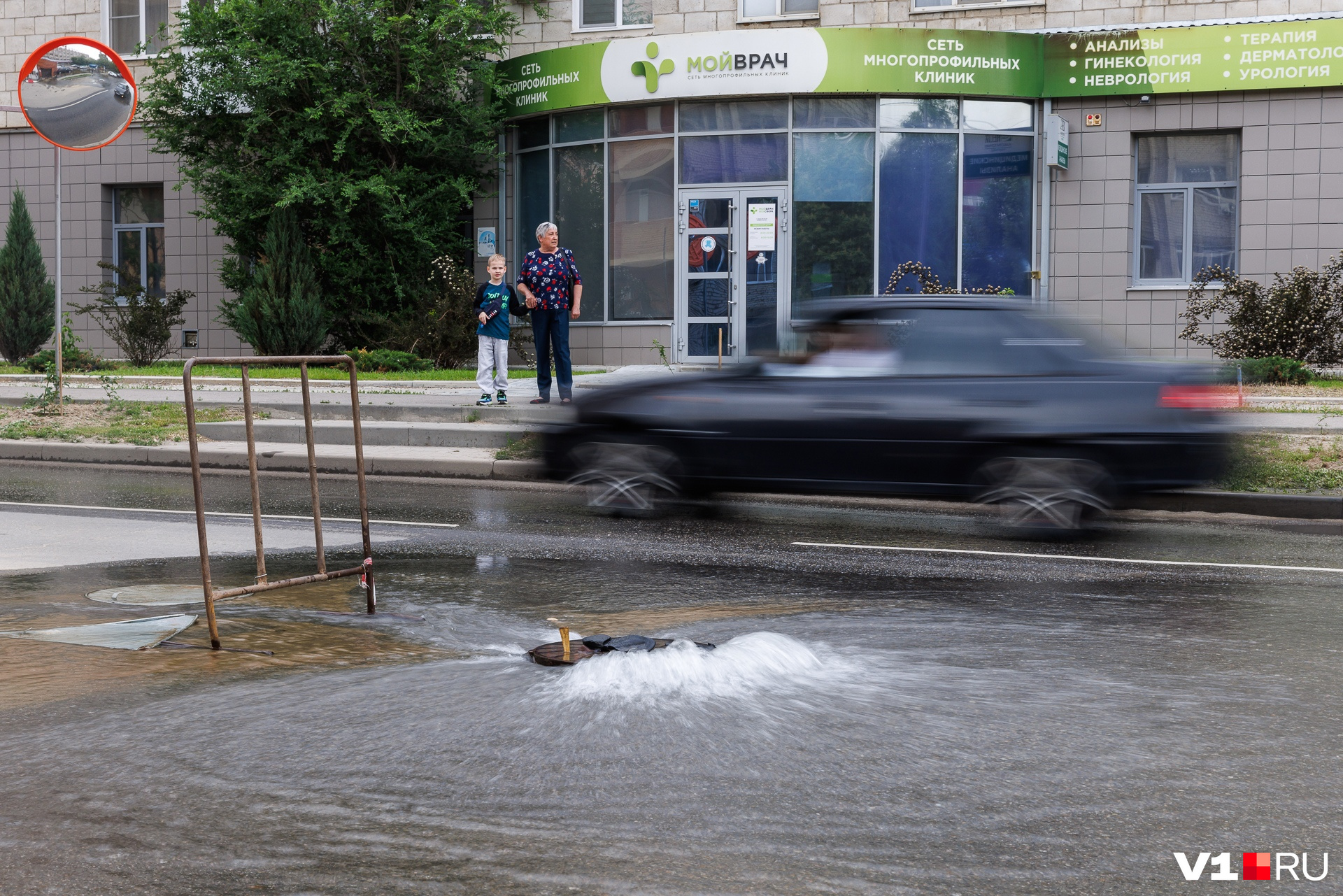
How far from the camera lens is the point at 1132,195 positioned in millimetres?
20406

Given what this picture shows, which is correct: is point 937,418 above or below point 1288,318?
below

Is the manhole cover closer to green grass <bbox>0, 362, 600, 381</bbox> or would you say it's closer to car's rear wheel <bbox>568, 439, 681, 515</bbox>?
car's rear wheel <bbox>568, 439, 681, 515</bbox>

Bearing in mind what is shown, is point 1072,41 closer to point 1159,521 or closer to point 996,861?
point 1159,521

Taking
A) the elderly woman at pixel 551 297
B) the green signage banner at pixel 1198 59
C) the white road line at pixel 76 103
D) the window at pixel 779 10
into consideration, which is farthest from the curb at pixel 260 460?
the green signage banner at pixel 1198 59

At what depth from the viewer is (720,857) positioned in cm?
323

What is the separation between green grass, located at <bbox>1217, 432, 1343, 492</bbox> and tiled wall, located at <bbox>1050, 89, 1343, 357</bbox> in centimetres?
774

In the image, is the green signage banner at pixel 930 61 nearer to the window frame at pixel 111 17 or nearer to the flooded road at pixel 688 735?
the window frame at pixel 111 17

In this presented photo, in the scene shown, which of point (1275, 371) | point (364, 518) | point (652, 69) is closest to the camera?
point (364, 518)

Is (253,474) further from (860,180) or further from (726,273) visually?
(860,180)

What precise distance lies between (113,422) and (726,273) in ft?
32.6

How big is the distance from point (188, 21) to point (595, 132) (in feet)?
23.3

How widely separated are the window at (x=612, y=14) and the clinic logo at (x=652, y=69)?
153 cm

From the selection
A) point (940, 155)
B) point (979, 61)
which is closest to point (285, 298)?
point (940, 155)

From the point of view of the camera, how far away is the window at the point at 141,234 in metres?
26.4
